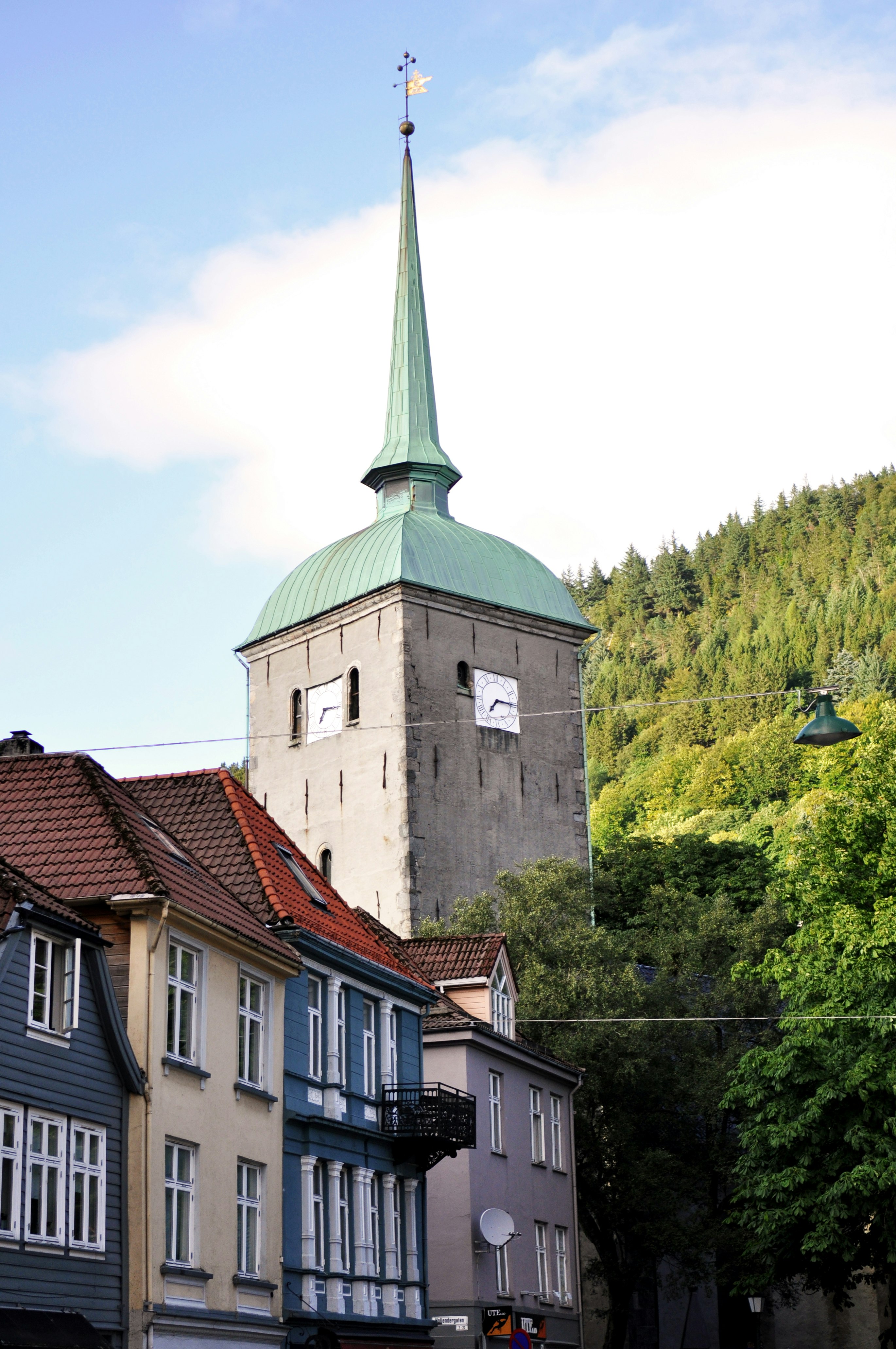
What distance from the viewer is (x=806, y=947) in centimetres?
3722

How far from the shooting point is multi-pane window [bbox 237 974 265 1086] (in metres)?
25.5

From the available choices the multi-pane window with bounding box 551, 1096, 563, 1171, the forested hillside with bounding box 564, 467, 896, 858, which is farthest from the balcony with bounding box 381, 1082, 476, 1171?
the forested hillside with bounding box 564, 467, 896, 858

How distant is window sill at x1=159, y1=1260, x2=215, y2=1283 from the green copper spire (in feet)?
158

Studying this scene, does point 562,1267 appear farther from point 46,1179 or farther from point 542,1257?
point 46,1179

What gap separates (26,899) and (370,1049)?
1107cm

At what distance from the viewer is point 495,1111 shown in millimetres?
36188

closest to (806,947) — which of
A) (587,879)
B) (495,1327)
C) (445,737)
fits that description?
(495,1327)

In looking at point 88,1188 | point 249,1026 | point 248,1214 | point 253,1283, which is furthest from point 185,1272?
point 249,1026

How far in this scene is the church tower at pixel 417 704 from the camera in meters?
62.6

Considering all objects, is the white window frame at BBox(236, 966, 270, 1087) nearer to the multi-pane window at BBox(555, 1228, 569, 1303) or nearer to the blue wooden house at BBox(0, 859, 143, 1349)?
the blue wooden house at BBox(0, 859, 143, 1349)

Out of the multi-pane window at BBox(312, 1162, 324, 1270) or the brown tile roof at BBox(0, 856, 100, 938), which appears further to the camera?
the multi-pane window at BBox(312, 1162, 324, 1270)

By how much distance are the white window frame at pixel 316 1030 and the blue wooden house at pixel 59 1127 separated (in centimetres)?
579

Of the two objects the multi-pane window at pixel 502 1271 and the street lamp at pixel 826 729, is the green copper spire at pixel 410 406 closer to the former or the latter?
the multi-pane window at pixel 502 1271

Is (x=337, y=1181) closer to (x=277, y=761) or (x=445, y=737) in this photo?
(x=445, y=737)
